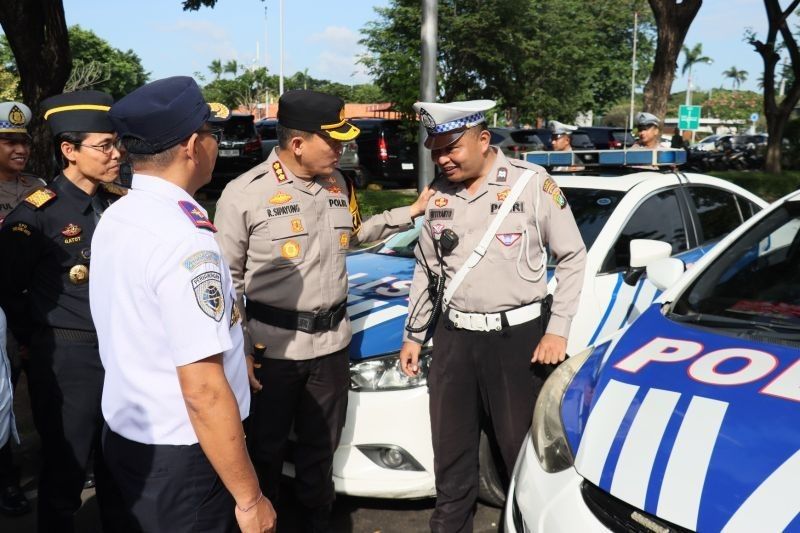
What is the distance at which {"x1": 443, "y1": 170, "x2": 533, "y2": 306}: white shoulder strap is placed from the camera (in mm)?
2842

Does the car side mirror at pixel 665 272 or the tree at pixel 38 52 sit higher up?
the tree at pixel 38 52

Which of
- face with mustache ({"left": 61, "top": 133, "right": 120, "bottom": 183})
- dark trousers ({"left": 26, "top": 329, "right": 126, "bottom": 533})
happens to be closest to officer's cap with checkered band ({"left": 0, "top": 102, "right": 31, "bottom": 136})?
face with mustache ({"left": 61, "top": 133, "right": 120, "bottom": 183})

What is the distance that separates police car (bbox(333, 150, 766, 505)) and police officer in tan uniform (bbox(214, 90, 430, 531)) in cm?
22

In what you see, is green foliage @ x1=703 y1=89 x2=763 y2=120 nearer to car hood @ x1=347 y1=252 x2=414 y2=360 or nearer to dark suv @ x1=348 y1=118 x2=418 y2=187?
dark suv @ x1=348 y1=118 x2=418 y2=187

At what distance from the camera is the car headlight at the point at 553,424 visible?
2188mm

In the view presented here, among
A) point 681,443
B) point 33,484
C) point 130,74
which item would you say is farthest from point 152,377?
point 130,74

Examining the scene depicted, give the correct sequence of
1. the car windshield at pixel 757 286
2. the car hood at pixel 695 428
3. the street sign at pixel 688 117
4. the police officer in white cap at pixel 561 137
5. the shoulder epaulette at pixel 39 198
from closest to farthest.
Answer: the car hood at pixel 695 428 → the car windshield at pixel 757 286 → the shoulder epaulette at pixel 39 198 → the police officer in white cap at pixel 561 137 → the street sign at pixel 688 117

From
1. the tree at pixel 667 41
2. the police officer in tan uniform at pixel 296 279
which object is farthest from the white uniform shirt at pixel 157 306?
the tree at pixel 667 41

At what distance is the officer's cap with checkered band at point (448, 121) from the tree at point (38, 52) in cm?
459

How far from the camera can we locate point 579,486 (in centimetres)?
203

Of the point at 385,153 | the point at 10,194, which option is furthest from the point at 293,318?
the point at 385,153

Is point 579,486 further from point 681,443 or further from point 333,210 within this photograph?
point 333,210

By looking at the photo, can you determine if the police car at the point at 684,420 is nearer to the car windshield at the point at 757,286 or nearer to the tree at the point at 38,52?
the car windshield at the point at 757,286

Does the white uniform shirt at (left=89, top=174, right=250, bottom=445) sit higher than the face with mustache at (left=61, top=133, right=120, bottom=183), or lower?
lower
